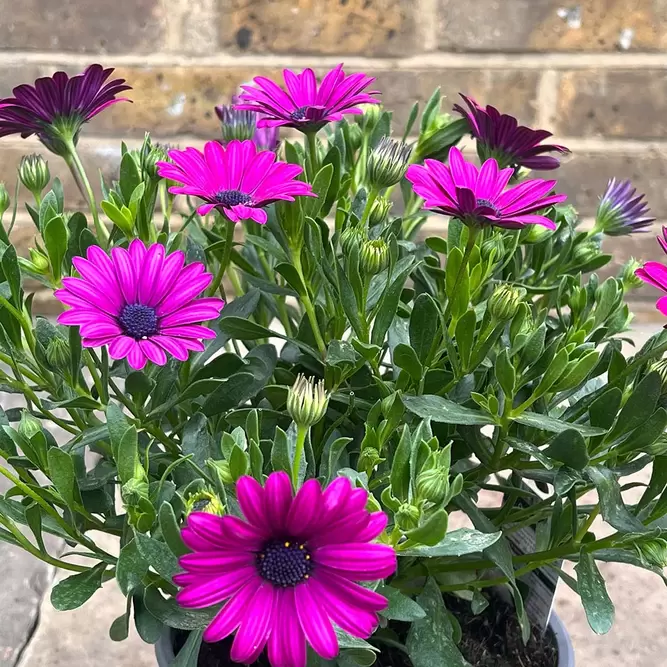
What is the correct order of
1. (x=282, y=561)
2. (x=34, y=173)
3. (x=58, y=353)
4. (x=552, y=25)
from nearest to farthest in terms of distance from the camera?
(x=282, y=561)
(x=58, y=353)
(x=34, y=173)
(x=552, y=25)

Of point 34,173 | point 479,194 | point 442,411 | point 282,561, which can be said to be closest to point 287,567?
point 282,561

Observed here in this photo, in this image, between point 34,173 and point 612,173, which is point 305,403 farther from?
point 612,173

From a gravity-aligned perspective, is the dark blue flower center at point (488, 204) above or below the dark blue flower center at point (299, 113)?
below

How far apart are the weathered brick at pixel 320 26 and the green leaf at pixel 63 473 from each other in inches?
28.7

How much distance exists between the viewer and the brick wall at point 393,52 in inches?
36.4

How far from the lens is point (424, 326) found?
385 millimetres

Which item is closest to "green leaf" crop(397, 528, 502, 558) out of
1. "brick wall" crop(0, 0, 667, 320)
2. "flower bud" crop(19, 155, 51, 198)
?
"flower bud" crop(19, 155, 51, 198)

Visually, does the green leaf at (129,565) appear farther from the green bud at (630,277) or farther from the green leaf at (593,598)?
the green bud at (630,277)

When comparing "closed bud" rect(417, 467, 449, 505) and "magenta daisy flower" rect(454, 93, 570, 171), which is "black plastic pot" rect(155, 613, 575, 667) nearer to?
"closed bud" rect(417, 467, 449, 505)

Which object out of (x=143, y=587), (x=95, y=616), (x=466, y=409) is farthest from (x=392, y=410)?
(x=95, y=616)

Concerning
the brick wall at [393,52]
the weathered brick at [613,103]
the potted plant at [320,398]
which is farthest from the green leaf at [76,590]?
the weathered brick at [613,103]

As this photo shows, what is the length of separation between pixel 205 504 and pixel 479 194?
0.70ft

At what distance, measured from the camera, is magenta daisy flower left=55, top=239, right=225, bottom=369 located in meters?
0.32

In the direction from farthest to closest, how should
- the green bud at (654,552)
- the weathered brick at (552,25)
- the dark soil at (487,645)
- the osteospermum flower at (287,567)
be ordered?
1. the weathered brick at (552,25)
2. the dark soil at (487,645)
3. the green bud at (654,552)
4. the osteospermum flower at (287,567)
